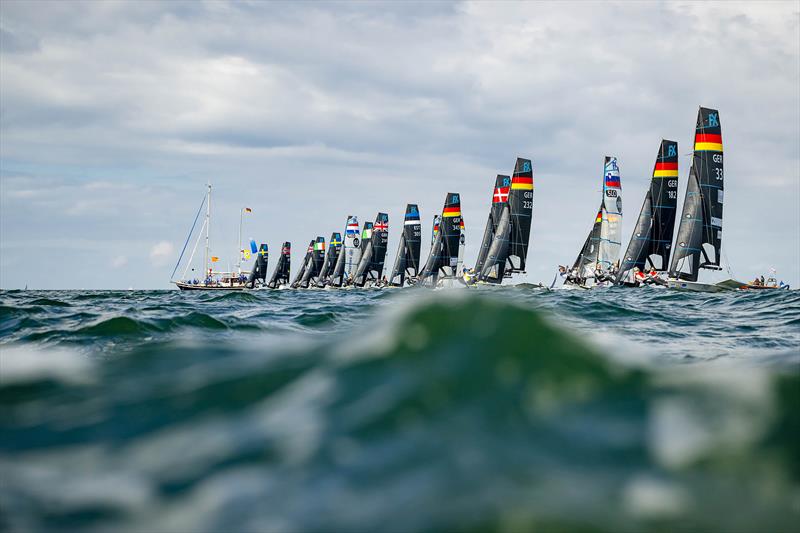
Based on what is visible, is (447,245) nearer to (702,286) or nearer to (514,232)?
(514,232)

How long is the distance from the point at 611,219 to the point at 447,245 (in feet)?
55.2

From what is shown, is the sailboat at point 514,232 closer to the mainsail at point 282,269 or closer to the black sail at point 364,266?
the black sail at point 364,266

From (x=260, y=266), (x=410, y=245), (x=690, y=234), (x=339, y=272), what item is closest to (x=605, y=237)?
(x=690, y=234)

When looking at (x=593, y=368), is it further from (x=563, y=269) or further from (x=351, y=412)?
(x=563, y=269)

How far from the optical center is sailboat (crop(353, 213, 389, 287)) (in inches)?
3361

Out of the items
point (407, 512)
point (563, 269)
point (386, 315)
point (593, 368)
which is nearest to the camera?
point (407, 512)

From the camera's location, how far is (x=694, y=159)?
1767 inches

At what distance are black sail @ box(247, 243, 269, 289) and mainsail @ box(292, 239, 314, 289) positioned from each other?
536 cm

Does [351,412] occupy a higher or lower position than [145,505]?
higher

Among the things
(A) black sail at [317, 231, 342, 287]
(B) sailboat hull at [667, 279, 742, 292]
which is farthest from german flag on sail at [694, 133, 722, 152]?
(A) black sail at [317, 231, 342, 287]

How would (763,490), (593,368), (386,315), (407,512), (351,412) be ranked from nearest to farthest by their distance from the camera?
(407,512)
(763,490)
(351,412)
(593,368)
(386,315)

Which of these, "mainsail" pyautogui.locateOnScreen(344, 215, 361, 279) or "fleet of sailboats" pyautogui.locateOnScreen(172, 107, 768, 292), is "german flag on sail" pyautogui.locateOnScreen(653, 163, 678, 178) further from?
"mainsail" pyautogui.locateOnScreen(344, 215, 361, 279)

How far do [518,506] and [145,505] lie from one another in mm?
1131

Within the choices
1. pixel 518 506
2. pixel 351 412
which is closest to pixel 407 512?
pixel 518 506
